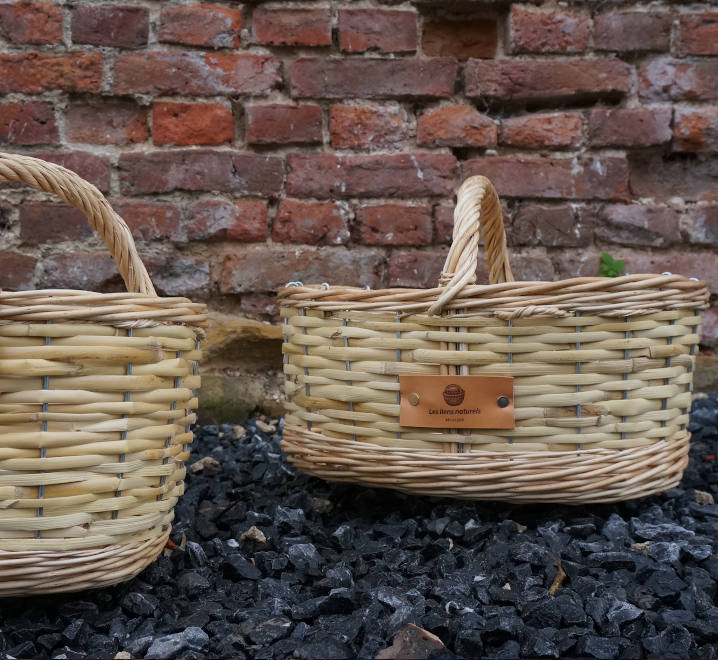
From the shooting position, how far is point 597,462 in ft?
3.59

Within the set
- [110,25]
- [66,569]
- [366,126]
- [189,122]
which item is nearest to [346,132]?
[366,126]

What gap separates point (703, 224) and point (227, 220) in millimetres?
1142

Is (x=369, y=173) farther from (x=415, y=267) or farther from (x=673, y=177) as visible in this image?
(x=673, y=177)

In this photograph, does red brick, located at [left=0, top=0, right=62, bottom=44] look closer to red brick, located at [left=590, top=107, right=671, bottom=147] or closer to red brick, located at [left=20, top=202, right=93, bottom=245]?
red brick, located at [left=20, top=202, right=93, bottom=245]

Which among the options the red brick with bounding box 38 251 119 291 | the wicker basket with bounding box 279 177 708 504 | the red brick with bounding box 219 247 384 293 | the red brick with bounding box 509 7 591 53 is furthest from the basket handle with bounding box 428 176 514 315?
the red brick with bounding box 38 251 119 291

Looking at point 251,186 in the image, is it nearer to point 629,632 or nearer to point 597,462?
point 597,462

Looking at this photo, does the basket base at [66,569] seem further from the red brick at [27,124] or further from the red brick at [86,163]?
the red brick at [27,124]

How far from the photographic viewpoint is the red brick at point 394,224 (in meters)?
1.67

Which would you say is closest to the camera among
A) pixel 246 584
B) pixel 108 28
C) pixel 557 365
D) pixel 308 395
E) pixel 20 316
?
pixel 20 316

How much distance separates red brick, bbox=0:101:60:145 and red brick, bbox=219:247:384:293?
499 millimetres

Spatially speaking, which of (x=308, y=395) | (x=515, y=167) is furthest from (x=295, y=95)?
(x=308, y=395)

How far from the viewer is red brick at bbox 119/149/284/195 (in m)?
1.63

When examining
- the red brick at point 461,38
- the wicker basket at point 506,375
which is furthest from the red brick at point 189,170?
the wicker basket at point 506,375

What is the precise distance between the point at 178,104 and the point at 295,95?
273 mm
